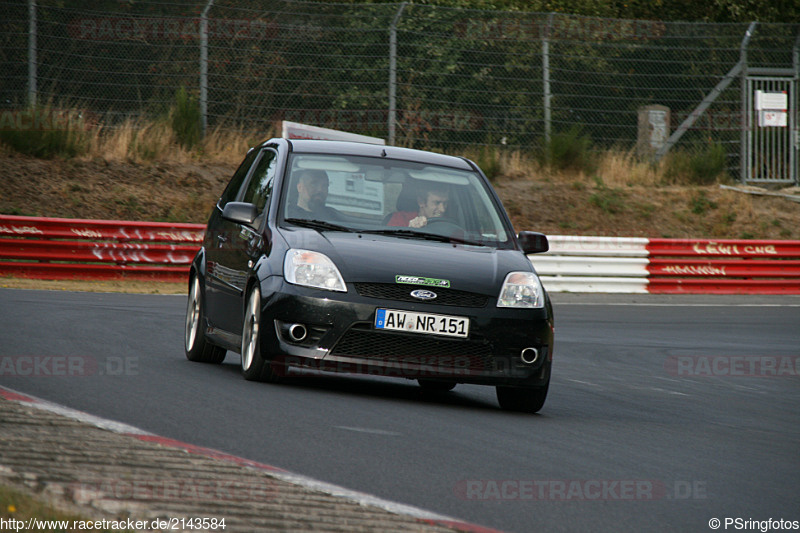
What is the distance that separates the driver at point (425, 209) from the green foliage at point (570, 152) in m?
17.5

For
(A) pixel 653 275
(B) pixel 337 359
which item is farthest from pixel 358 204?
(A) pixel 653 275

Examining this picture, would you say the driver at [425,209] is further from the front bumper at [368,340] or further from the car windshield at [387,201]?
the front bumper at [368,340]

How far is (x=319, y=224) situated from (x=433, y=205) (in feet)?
2.89

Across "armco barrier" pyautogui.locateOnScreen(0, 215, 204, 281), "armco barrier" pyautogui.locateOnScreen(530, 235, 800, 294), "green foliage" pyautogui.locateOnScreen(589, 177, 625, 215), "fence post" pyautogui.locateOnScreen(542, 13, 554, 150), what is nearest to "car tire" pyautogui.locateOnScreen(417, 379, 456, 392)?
"armco barrier" pyautogui.locateOnScreen(0, 215, 204, 281)

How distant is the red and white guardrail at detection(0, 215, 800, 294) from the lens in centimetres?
1914

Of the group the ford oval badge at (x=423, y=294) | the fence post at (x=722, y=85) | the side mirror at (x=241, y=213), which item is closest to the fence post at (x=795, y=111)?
the fence post at (x=722, y=85)

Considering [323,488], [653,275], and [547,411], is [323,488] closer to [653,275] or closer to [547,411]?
Result: [547,411]

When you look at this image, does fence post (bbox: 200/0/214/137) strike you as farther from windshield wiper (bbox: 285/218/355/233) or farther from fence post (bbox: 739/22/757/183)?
windshield wiper (bbox: 285/218/355/233)

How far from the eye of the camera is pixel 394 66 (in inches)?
947

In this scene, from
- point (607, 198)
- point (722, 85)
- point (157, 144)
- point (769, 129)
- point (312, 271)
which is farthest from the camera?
point (607, 198)

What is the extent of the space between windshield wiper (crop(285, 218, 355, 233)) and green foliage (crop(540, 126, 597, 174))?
59.7ft

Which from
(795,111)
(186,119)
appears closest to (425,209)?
(186,119)

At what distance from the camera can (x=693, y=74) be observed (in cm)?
2519

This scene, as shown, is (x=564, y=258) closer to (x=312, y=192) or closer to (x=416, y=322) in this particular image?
(x=312, y=192)
